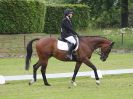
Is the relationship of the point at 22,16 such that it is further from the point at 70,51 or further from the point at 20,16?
the point at 70,51

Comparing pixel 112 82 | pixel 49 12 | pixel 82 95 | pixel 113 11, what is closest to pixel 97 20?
pixel 113 11

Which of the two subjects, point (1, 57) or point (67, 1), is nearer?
point (1, 57)

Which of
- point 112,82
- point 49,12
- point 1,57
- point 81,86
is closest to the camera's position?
point 81,86

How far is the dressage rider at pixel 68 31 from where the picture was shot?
69.6 feet

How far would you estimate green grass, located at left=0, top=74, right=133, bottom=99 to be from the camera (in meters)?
17.7

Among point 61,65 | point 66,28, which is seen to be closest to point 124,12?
point 61,65

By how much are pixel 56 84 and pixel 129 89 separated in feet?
12.3

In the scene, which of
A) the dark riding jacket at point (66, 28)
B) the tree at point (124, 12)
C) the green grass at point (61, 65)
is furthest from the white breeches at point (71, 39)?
the tree at point (124, 12)

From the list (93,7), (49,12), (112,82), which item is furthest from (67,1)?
(112,82)

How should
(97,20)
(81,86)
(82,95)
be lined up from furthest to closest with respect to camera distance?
(97,20)
(81,86)
(82,95)

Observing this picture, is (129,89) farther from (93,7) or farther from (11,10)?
(93,7)

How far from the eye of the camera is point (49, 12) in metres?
44.9

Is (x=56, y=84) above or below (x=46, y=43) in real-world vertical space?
below

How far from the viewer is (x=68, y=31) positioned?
70.0 ft
